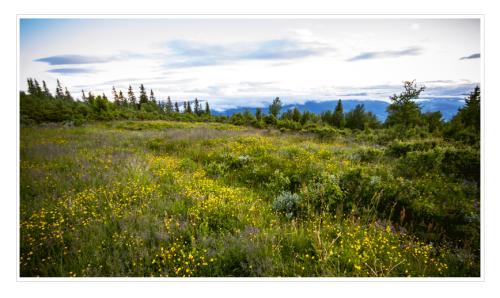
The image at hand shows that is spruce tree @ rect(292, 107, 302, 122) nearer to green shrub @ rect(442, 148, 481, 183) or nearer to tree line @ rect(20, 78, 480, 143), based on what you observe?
Answer: tree line @ rect(20, 78, 480, 143)

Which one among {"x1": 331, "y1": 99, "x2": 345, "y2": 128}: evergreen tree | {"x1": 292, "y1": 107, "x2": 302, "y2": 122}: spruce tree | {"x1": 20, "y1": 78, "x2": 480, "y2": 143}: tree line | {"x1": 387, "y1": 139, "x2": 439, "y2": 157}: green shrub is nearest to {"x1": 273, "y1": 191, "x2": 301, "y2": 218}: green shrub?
{"x1": 20, "y1": 78, "x2": 480, "y2": 143}: tree line

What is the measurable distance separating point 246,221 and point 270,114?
3118cm

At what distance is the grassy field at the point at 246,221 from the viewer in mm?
2826

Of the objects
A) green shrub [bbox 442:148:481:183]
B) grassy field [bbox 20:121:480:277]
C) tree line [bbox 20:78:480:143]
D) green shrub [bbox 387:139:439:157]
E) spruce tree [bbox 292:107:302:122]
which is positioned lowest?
grassy field [bbox 20:121:480:277]

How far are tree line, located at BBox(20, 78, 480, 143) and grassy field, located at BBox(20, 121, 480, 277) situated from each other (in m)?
0.85

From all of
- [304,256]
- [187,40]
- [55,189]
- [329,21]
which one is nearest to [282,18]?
[329,21]

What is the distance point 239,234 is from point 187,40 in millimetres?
4144

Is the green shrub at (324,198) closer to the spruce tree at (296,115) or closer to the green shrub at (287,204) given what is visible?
the green shrub at (287,204)

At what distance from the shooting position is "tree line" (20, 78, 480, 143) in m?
4.84

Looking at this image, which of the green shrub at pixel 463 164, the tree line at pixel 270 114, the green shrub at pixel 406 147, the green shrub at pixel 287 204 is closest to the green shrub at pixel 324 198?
the green shrub at pixel 287 204
